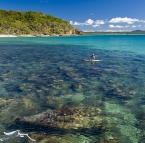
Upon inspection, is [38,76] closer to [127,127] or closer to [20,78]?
[20,78]

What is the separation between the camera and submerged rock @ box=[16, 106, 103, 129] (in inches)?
475

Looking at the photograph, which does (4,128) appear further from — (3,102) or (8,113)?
(3,102)

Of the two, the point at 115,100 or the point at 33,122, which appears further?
the point at 115,100

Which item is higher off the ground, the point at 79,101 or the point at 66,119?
the point at 66,119

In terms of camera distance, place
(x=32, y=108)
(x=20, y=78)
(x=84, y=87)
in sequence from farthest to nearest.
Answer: (x=20, y=78)
(x=84, y=87)
(x=32, y=108)

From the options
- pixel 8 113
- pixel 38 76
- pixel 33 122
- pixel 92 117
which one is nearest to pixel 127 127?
pixel 92 117

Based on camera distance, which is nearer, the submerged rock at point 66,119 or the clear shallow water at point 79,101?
the clear shallow water at point 79,101

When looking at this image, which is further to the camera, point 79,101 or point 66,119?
point 79,101

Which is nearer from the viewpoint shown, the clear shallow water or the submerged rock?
the clear shallow water

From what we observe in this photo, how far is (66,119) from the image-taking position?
12547mm

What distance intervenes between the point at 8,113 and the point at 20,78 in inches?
400

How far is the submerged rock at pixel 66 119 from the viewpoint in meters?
12.1

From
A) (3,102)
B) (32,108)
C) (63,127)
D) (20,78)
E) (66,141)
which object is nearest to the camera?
(66,141)

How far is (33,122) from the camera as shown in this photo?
12.3 metres
